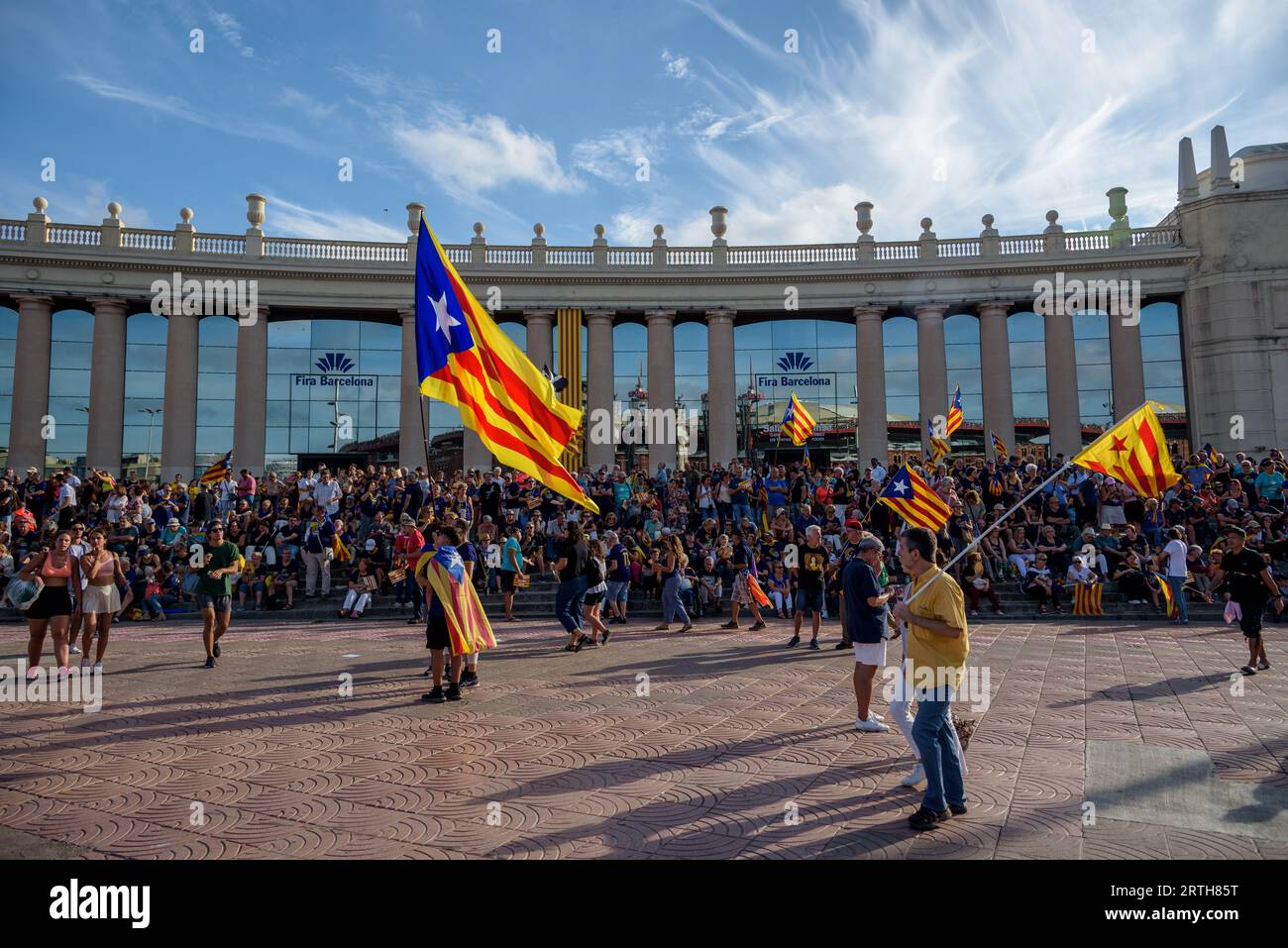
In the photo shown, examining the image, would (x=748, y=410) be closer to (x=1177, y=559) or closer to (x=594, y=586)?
(x=1177, y=559)

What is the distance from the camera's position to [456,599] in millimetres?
8531

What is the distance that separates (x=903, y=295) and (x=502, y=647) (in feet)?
80.7

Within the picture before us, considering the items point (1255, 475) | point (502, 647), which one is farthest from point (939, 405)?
point (502, 647)

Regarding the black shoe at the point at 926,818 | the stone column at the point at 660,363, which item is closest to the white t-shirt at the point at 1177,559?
the black shoe at the point at 926,818

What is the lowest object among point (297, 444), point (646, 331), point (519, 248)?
point (297, 444)

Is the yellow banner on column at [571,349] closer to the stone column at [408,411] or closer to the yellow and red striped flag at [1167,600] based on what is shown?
the stone column at [408,411]

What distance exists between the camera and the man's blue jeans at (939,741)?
499 cm

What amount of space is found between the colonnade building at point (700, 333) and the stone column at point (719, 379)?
0.09m

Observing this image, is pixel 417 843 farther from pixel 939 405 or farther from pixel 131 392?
pixel 131 392

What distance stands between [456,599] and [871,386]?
25.4 meters

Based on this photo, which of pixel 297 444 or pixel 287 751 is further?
pixel 297 444

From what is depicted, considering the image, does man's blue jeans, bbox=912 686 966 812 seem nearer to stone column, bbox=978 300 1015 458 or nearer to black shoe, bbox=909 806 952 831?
black shoe, bbox=909 806 952 831

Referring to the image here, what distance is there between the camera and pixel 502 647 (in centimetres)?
1255

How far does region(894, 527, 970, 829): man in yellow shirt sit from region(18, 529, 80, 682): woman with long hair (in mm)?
9878
